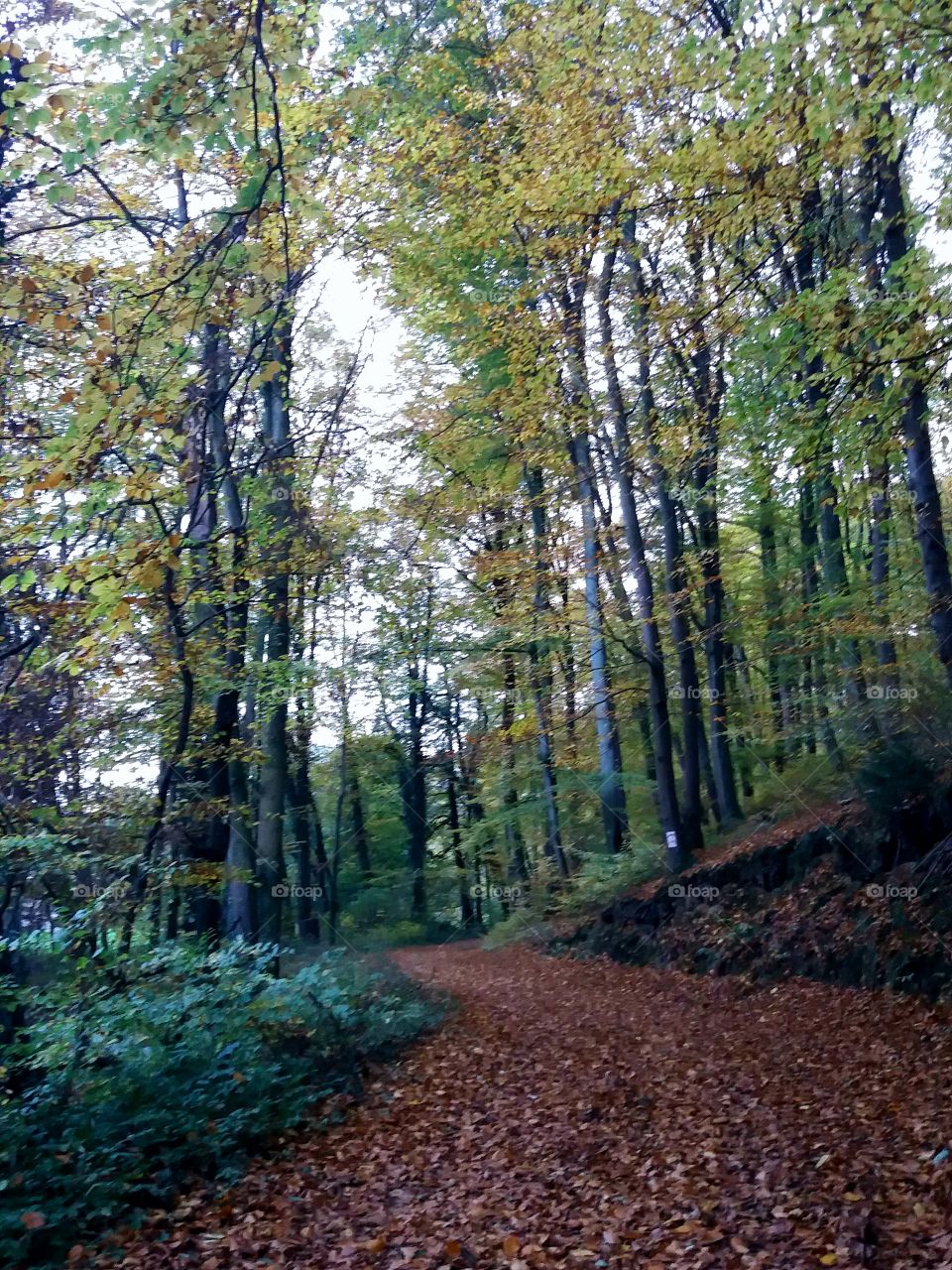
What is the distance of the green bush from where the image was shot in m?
6.12

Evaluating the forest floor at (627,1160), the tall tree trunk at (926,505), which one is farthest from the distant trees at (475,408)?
the forest floor at (627,1160)

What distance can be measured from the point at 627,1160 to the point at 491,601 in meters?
17.2

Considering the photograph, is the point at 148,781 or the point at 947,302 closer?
the point at 947,302

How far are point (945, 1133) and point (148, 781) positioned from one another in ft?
34.4

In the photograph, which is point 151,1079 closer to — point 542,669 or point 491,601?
point 542,669

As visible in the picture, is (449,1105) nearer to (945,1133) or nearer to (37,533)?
(945,1133)

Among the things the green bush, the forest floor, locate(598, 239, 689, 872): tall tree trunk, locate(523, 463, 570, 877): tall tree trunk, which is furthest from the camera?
locate(523, 463, 570, 877): tall tree trunk

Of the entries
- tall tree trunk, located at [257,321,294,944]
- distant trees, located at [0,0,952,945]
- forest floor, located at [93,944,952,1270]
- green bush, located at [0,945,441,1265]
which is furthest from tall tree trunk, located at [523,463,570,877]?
green bush, located at [0,945,441,1265]

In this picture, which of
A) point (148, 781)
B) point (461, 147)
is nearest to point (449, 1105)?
point (148, 781)

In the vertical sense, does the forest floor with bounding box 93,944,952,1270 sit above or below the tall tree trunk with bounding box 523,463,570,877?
below

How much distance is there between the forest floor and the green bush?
0.31 metres

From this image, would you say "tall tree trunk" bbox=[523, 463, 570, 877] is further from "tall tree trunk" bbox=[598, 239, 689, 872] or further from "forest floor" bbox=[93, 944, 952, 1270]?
"forest floor" bbox=[93, 944, 952, 1270]

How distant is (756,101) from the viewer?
797 centimetres

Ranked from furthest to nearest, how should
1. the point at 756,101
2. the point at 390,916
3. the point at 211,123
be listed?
the point at 390,916
the point at 756,101
the point at 211,123
